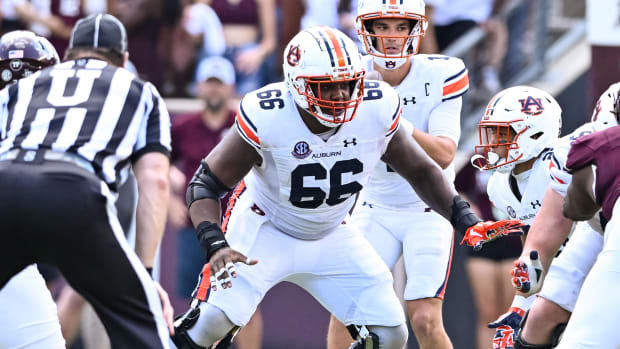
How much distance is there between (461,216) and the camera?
4656mm

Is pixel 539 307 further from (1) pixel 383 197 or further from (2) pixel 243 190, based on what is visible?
(2) pixel 243 190

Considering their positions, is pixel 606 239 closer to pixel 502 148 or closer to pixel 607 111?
pixel 607 111

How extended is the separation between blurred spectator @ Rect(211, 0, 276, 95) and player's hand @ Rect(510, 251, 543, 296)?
416 centimetres

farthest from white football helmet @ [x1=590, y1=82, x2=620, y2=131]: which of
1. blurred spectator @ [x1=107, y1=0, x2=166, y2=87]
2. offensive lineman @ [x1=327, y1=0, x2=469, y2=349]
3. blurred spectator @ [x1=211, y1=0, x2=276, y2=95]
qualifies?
blurred spectator @ [x1=107, y1=0, x2=166, y2=87]

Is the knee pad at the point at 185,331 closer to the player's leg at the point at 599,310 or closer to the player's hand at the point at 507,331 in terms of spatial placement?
the player's hand at the point at 507,331

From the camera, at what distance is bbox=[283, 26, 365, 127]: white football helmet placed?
15.1ft

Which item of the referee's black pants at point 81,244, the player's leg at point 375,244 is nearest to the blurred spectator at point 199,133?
the player's leg at point 375,244

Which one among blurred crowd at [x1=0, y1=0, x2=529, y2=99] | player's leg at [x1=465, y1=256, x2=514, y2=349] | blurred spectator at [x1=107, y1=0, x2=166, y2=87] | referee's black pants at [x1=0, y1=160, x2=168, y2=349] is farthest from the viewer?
blurred spectator at [x1=107, y1=0, x2=166, y2=87]

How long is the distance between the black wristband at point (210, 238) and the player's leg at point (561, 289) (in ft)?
5.21

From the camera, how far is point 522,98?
546 centimetres

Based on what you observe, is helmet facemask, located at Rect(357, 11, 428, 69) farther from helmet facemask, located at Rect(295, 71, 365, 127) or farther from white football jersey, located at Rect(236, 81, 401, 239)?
helmet facemask, located at Rect(295, 71, 365, 127)

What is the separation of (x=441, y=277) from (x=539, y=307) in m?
0.64

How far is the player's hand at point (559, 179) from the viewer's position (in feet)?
15.4

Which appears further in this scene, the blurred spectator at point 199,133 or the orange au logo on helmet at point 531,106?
the blurred spectator at point 199,133
